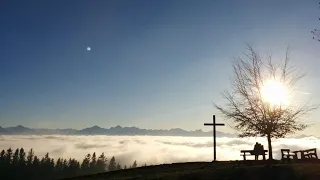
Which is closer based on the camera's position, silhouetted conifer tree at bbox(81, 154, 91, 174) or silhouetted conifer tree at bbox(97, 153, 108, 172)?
silhouetted conifer tree at bbox(81, 154, 91, 174)

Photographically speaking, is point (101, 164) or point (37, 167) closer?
point (37, 167)

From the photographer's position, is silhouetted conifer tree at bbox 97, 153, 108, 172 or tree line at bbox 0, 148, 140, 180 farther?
silhouetted conifer tree at bbox 97, 153, 108, 172

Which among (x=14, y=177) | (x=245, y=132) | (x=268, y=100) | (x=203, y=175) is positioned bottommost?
(x=14, y=177)

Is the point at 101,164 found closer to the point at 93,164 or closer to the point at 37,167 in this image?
the point at 93,164

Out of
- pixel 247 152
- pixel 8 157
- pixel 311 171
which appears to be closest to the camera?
pixel 311 171

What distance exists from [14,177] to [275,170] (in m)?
123

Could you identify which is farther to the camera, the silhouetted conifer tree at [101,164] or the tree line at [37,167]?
the silhouetted conifer tree at [101,164]

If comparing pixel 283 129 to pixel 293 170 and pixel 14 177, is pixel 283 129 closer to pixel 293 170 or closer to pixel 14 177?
pixel 293 170

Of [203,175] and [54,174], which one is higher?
[203,175]

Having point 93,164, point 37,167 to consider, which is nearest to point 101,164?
point 93,164

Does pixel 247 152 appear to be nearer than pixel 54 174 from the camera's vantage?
Yes

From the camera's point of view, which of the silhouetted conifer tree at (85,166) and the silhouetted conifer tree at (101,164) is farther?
the silhouetted conifer tree at (101,164)

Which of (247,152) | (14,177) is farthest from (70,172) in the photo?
(247,152)

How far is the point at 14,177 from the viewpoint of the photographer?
4796 inches
